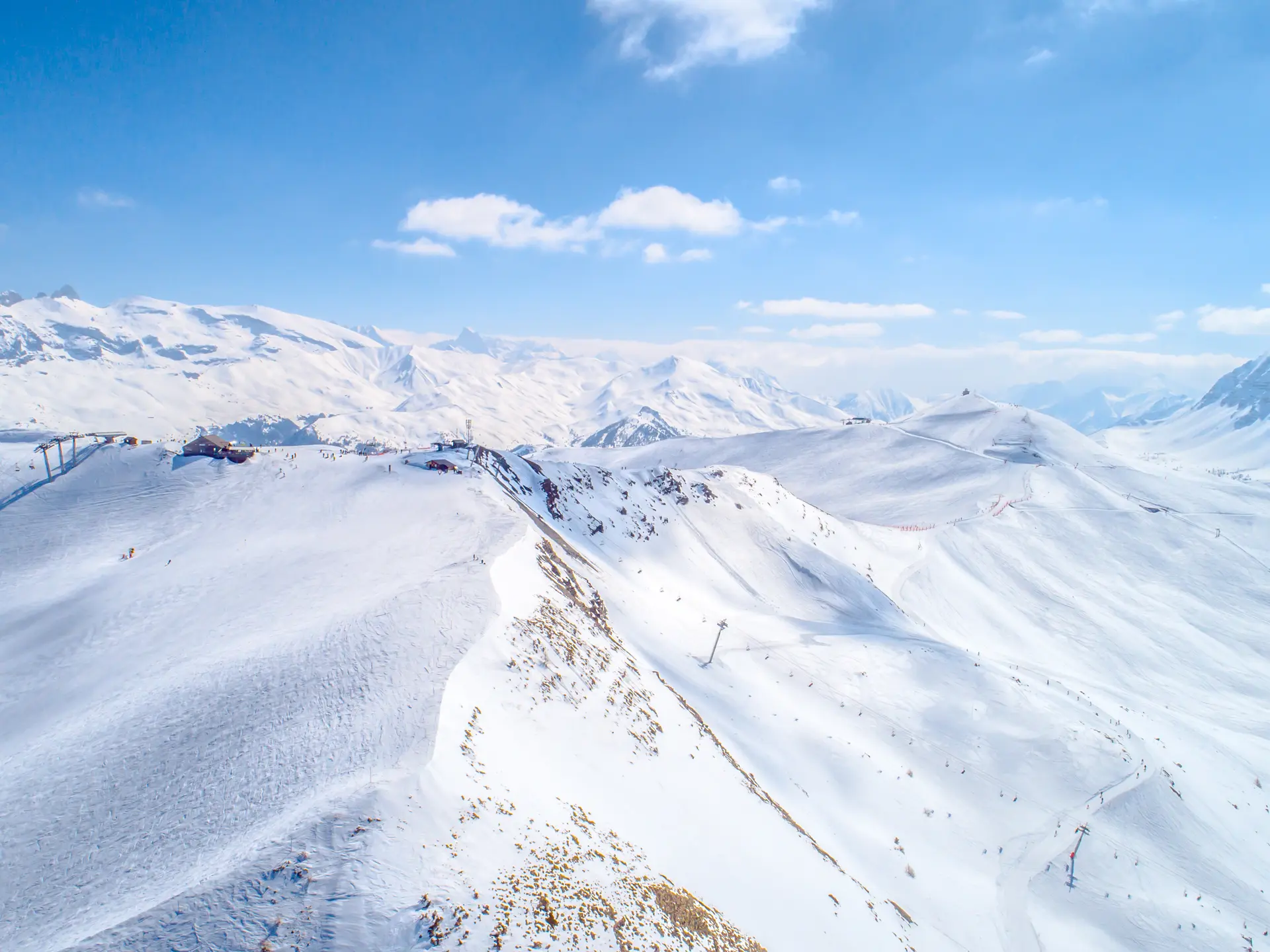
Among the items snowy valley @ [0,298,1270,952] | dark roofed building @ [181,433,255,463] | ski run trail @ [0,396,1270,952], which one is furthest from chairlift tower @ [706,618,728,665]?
dark roofed building @ [181,433,255,463]

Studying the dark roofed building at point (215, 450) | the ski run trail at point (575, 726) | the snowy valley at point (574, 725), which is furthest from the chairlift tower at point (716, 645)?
the dark roofed building at point (215, 450)

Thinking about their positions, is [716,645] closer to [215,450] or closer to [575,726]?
[575,726]

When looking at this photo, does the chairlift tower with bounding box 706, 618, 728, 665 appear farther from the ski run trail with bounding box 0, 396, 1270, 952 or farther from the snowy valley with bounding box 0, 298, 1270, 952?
the ski run trail with bounding box 0, 396, 1270, 952

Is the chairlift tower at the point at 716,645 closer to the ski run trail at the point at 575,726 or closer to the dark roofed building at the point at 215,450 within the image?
the ski run trail at the point at 575,726

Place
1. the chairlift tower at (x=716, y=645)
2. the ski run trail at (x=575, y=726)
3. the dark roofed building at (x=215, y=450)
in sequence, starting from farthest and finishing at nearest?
the dark roofed building at (x=215, y=450)
the chairlift tower at (x=716, y=645)
the ski run trail at (x=575, y=726)

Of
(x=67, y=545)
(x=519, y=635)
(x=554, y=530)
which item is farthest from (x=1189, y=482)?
(x=67, y=545)

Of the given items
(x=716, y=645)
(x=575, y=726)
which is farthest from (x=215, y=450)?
(x=575, y=726)
